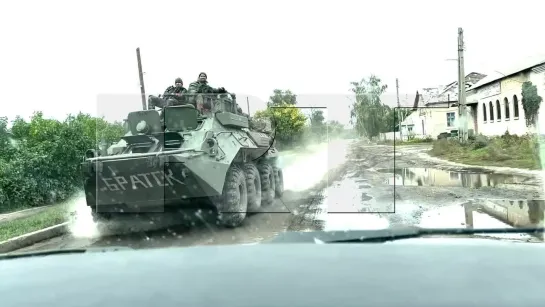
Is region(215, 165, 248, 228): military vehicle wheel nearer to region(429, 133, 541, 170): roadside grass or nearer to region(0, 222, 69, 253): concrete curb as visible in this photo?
region(0, 222, 69, 253): concrete curb

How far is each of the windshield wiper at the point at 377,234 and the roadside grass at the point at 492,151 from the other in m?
16.1

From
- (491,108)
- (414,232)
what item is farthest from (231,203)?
(491,108)

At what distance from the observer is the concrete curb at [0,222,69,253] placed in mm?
7346

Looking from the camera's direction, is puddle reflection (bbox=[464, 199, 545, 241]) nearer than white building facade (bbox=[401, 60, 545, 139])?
Yes

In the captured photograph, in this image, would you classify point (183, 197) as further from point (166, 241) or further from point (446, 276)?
point (446, 276)

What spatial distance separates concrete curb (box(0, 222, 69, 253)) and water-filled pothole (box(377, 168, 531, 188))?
23.1 feet

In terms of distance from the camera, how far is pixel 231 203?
7.98 m

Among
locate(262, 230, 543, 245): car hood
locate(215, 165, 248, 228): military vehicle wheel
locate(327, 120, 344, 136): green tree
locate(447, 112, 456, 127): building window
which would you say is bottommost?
locate(215, 165, 248, 228): military vehicle wheel

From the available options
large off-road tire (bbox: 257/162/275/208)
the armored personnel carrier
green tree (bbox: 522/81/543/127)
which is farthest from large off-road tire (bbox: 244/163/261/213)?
green tree (bbox: 522/81/543/127)

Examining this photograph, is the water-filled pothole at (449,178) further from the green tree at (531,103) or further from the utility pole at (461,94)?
the green tree at (531,103)

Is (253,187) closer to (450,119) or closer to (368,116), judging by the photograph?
(368,116)

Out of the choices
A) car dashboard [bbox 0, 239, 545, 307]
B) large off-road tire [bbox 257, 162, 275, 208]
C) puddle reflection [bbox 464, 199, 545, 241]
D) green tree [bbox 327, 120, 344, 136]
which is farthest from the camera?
large off-road tire [bbox 257, 162, 275, 208]

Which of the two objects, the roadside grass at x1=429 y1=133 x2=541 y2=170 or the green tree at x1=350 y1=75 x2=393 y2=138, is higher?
the green tree at x1=350 y1=75 x2=393 y2=138

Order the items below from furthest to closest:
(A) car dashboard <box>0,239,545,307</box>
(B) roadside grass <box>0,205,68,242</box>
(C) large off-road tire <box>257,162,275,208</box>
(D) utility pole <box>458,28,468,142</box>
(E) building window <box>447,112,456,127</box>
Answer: (E) building window <box>447,112,456,127</box> → (D) utility pole <box>458,28,468,142</box> → (C) large off-road tire <box>257,162,275,208</box> → (B) roadside grass <box>0,205,68,242</box> → (A) car dashboard <box>0,239,545,307</box>
